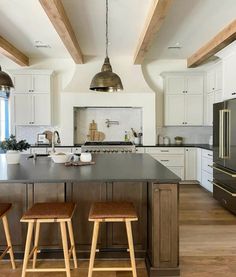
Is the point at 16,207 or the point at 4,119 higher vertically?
the point at 4,119

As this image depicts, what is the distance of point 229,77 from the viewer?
4473mm

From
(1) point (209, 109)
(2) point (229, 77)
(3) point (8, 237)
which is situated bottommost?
(3) point (8, 237)

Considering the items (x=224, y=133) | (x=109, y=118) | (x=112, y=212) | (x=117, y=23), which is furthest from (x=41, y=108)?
(x=112, y=212)

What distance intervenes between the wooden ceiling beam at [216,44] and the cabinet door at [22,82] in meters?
3.49

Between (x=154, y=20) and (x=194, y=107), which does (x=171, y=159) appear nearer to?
(x=194, y=107)

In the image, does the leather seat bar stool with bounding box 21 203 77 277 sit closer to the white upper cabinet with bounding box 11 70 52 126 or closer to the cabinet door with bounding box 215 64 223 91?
the white upper cabinet with bounding box 11 70 52 126

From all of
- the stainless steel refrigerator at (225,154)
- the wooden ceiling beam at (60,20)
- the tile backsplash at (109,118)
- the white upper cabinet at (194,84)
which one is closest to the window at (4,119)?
the tile backsplash at (109,118)

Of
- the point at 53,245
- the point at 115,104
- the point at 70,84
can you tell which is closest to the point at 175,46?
the point at 115,104

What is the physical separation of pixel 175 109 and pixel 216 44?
6.43ft

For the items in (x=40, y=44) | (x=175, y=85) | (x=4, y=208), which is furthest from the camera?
(x=175, y=85)

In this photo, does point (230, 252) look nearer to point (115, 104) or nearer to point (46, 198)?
point (46, 198)

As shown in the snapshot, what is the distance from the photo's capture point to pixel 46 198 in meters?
2.65

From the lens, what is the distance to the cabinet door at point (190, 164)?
586 cm

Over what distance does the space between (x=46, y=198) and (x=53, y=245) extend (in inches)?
19.0
